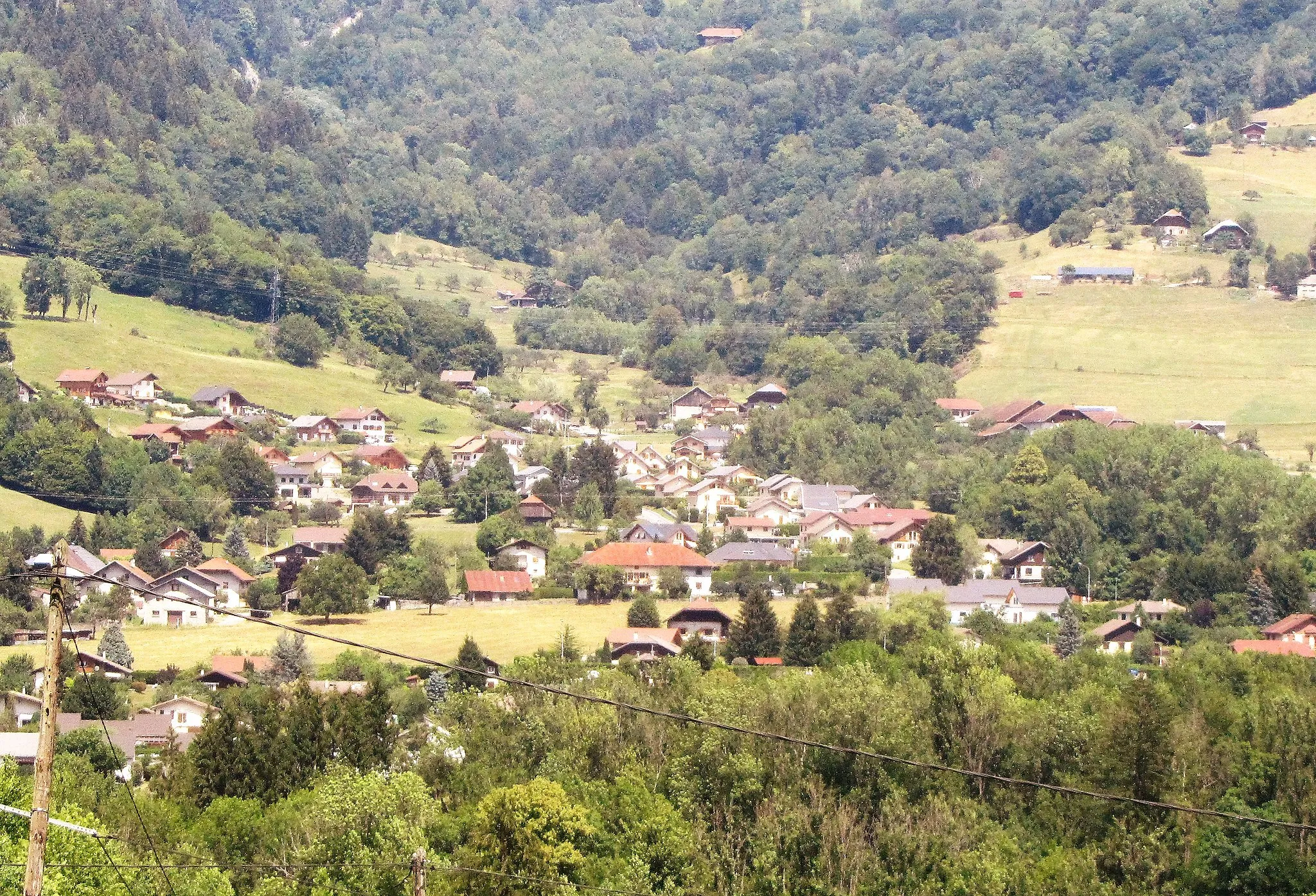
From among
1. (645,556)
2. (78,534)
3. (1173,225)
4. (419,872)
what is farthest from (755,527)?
(419,872)

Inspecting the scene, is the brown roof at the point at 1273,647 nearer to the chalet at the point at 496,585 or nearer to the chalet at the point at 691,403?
the chalet at the point at 496,585

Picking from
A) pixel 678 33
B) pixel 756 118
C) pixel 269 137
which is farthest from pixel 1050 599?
pixel 678 33

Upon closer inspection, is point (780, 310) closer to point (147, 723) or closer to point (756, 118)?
point (756, 118)

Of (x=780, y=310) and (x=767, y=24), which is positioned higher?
(x=767, y=24)

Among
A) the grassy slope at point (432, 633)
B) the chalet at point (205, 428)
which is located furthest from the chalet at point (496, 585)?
the chalet at point (205, 428)

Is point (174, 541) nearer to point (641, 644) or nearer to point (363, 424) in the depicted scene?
point (363, 424)

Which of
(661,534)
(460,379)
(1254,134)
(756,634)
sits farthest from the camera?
(1254,134)

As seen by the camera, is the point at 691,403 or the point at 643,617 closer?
the point at 643,617

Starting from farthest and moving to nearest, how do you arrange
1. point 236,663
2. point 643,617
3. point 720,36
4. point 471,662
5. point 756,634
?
point 720,36
point 643,617
point 756,634
point 236,663
point 471,662
